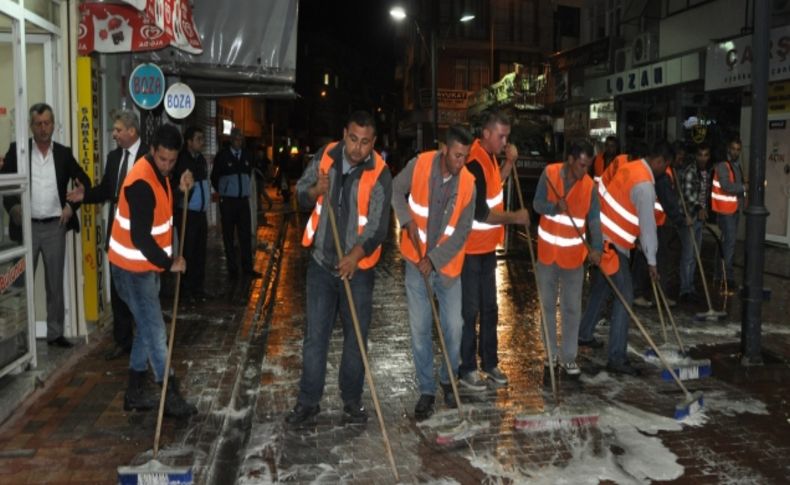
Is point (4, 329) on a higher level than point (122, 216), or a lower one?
lower

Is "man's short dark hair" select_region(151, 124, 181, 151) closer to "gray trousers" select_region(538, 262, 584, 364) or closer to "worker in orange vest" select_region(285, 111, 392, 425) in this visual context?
"worker in orange vest" select_region(285, 111, 392, 425)

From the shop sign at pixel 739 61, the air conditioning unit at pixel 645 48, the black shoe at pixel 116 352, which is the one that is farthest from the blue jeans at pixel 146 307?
the air conditioning unit at pixel 645 48

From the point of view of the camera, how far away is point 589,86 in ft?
64.7

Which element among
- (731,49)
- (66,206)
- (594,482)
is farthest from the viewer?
(731,49)

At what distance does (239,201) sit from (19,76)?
4.95 metres

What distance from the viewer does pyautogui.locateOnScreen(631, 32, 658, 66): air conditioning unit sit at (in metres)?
18.4

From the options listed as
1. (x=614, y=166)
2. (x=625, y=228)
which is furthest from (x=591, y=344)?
(x=614, y=166)

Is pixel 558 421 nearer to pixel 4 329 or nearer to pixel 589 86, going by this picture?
pixel 4 329

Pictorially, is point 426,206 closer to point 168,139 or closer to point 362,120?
point 362,120

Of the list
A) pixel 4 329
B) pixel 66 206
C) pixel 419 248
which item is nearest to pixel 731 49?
pixel 419 248

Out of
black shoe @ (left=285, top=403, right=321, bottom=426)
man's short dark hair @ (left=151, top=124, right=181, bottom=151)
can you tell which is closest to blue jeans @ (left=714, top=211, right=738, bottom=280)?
black shoe @ (left=285, top=403, right=321, bottom=426)

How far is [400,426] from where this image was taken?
17.5ft

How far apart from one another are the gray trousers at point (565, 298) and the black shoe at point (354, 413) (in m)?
1.77

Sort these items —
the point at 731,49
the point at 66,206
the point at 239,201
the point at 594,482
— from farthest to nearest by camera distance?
the point at 731,49 → the point at 239,201 → the point at 66,206 → the point at 594,482
